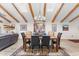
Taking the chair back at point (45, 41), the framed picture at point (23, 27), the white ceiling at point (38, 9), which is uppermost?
the white ceiling at point (38, 9)

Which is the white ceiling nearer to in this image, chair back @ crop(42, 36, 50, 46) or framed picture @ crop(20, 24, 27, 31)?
framed picture @ crop(20, 24, 27, 31)

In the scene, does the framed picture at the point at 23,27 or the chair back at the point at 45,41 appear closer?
the framed picture at the point at 23,27

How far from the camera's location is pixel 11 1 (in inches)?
91.8

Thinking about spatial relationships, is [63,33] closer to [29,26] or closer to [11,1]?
[29,26]

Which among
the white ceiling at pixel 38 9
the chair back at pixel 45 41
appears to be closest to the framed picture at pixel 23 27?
the white ceiling at pixel 38 9

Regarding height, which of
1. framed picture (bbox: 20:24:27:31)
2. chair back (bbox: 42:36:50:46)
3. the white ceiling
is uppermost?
the white ceiling

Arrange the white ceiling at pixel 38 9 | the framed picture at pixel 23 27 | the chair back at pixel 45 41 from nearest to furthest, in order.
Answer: the white ceiling at pixel 38 9 → the framed picture at pixel 23 27 → the chair back at pixel 45 41

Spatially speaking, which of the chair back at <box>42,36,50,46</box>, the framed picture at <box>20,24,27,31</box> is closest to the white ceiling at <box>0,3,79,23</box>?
the framed picture at <box>20,24,27,31</box>

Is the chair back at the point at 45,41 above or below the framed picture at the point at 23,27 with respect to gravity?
below

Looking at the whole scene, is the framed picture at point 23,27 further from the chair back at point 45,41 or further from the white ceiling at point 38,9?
the chair back at point 45,41

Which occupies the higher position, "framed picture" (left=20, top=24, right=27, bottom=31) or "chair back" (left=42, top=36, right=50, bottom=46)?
"framed picture" (left=20, top=24, right=27, bottom=31)

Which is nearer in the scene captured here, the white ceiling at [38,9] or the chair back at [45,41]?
the white ceiling at [38,9]

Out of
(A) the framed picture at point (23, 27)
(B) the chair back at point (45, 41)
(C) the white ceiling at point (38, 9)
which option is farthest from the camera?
(B) the chair back at point (45, 41)

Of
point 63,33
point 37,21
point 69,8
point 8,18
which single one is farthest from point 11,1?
point 63,33
